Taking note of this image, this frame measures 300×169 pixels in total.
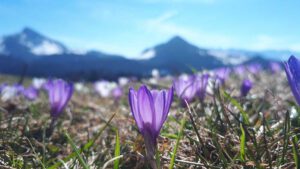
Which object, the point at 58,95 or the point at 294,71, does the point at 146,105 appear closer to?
the point at 294,71

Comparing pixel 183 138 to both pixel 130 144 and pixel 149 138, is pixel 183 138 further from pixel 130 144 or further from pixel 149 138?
pixel 149 138

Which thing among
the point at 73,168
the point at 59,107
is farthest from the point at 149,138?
the point at 59,107

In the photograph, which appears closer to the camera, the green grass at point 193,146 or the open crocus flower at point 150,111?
the open crocus flower at point 150,111

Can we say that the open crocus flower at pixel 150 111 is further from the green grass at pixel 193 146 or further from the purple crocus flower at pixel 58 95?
the purple crocus flower at pixel 58 95

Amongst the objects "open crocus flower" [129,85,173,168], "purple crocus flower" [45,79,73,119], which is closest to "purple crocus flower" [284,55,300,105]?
"open crocus flower" [129,85,173,168]

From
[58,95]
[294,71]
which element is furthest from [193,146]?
[58,95]

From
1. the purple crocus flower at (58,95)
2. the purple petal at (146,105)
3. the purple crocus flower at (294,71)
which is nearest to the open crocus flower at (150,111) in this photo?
the purple petal at (146,105)
